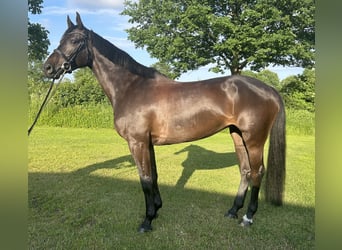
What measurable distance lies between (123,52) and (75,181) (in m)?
2.49

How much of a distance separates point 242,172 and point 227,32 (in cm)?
1148

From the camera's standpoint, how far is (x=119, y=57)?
8.95ft

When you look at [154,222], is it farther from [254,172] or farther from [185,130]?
[254,172]

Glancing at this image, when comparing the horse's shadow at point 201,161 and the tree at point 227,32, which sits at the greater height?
the tree at point 227,32

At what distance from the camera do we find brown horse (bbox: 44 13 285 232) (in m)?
2.58

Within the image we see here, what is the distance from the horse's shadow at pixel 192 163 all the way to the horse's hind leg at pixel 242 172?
4.13 ft

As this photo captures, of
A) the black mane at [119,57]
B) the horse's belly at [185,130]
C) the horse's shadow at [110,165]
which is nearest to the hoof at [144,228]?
the horse's belly at [185,130]

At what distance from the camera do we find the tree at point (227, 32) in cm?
1235

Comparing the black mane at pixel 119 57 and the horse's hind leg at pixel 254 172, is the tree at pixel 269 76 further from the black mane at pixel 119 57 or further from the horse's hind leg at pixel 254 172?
the black mane at pixel 119 57

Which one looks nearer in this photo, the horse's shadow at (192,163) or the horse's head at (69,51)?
the horse's head at (69,51)

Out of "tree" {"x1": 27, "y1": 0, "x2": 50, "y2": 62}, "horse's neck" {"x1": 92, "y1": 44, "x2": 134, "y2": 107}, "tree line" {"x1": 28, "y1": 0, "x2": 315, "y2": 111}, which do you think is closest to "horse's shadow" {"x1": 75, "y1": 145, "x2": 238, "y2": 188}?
"horse's neck" {"x1": 92, "y1": 44, "x2": 134, "y2": 107}

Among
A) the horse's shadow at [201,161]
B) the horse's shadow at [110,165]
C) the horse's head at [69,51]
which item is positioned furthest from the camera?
the horse's shadow at [110,165]

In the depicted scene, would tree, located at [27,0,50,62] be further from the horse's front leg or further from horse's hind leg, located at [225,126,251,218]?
horse's hind leg, located at [225,126,251,218]

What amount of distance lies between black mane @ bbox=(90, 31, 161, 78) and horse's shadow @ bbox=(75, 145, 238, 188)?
6.70ft
